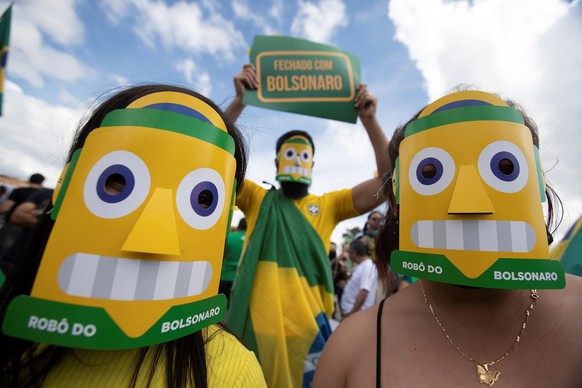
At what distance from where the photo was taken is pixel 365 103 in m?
2.00

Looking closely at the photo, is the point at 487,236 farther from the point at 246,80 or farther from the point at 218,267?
the point at 246,80

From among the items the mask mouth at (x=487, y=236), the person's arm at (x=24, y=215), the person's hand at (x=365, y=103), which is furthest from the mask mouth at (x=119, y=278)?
the person's arm at (x=24, y=215)

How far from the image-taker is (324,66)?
200cm

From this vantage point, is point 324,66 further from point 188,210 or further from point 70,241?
point 70,241

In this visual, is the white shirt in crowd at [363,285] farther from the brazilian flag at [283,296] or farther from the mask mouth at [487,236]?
the mask mouth at [487,236]

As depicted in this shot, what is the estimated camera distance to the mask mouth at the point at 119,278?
0.63 m

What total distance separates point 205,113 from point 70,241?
46 centimetres

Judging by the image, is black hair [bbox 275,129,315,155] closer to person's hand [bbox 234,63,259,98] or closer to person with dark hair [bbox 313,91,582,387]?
person's hand [bbox 234,63,259,98]

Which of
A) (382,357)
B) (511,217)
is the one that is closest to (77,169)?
(382,357)

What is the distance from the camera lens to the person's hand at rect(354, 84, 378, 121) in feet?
6.52

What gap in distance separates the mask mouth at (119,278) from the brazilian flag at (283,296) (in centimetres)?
122

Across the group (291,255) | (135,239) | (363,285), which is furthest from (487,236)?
(363,285)

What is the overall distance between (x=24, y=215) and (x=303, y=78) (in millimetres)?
2033

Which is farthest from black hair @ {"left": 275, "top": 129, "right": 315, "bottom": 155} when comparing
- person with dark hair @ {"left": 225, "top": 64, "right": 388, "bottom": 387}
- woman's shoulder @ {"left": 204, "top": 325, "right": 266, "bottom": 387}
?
woman's shoulder @ {"left": 204, "top": 325, "right": 266, "bottom": 387}
